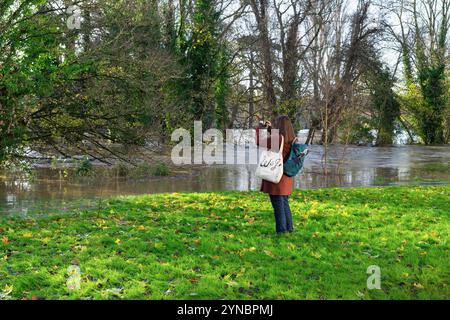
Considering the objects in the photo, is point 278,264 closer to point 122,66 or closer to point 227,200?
point 227,200

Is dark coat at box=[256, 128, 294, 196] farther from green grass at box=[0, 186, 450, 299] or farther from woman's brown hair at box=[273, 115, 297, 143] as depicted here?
green grass at box=[0, 186, 450, 299]

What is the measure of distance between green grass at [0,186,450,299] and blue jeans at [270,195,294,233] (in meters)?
0.17


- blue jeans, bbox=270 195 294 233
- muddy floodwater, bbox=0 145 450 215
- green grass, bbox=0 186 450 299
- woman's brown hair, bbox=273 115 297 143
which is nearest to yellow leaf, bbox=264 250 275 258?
green grass, bbox=0 186 450 299

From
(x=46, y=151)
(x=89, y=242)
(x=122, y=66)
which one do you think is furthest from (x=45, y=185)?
(x=89, y=242)

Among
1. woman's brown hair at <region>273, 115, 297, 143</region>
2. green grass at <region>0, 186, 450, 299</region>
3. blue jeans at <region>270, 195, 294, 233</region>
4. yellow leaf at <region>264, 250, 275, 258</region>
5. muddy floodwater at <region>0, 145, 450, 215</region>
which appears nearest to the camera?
green grass at <region>0, 186, 450, 299</region>

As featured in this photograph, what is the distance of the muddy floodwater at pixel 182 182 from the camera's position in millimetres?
13320

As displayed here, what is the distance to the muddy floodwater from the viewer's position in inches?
524

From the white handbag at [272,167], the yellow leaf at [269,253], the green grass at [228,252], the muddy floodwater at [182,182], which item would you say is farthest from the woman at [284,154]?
the muddy floodwater at [182,182]

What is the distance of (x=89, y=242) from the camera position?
23.7 feet

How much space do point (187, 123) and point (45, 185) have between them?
27.0 feet

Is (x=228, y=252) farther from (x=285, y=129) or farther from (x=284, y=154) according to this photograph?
(x=285, y=129)

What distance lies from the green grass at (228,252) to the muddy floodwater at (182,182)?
10.4ft
